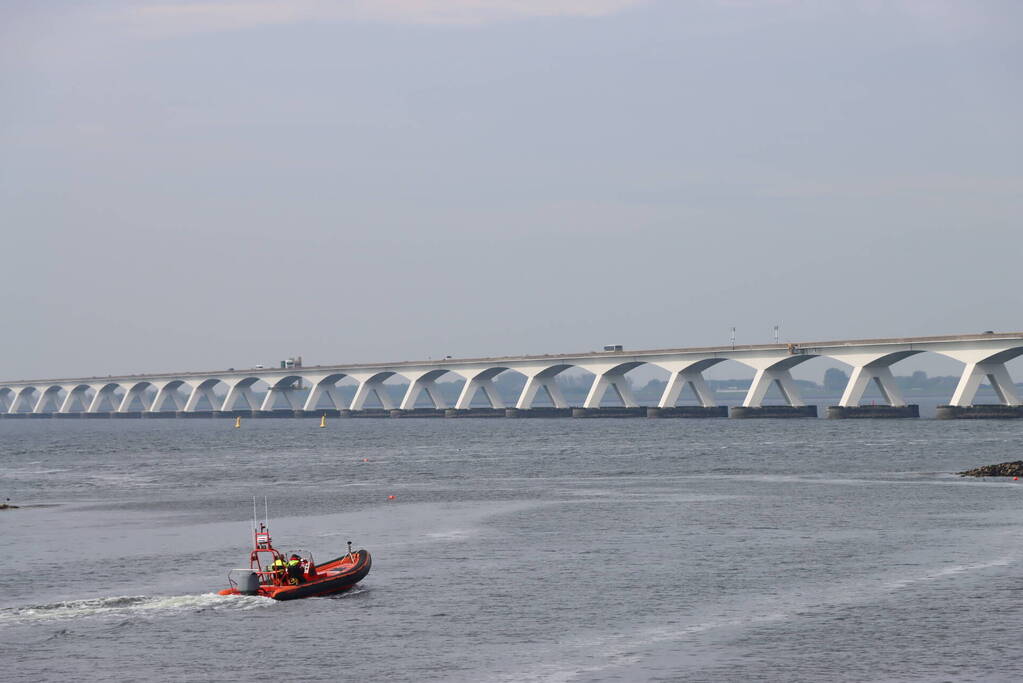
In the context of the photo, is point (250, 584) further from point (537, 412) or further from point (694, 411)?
point (537, 412)

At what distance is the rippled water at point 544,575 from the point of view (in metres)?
27.1

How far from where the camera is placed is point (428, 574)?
3809 cm

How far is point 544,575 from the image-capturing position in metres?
37.4

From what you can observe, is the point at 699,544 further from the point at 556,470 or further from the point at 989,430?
the point at 989,430

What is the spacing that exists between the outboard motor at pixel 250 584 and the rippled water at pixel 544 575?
60 cm

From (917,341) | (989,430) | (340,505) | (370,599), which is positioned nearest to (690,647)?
(370,599)

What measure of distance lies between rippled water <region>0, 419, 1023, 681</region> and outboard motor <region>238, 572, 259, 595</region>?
1.97 feet

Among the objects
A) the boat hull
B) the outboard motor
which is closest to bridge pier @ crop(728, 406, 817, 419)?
the boat hull

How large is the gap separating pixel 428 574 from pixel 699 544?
10.2 m

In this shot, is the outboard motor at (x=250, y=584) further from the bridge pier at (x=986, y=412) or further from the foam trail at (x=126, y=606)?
Answer: the bridge pier at (x=986, y=412)

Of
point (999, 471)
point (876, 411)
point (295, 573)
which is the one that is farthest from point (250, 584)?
point (876, 411)

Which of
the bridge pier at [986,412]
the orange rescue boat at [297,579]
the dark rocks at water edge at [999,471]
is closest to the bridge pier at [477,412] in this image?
the bridge pier at [986,412]

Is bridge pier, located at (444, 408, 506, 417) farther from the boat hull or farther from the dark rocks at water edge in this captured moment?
the boat hull

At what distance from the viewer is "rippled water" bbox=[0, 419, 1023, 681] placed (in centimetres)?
2711
